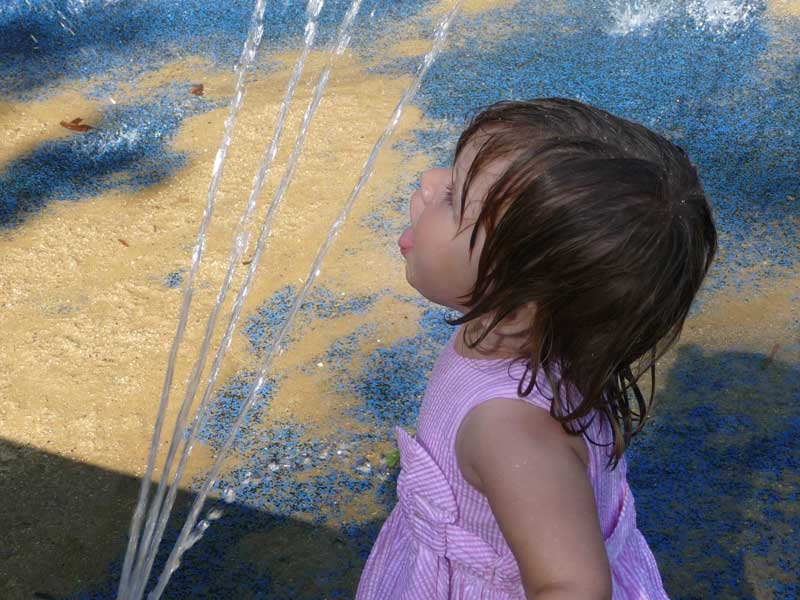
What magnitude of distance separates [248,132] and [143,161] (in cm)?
48

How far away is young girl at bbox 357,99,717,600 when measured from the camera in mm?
1236

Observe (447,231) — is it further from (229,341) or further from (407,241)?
(229,341)

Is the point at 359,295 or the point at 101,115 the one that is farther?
the point at 101,115

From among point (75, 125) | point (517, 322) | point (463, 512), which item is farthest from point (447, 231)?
point (75, 125)

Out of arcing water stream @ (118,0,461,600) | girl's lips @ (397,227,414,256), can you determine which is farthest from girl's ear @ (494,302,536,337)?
arcing water stream @ (118,0,461,600)

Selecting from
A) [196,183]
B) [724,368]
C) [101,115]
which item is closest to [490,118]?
[724,368]

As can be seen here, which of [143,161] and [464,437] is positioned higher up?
[464,437]

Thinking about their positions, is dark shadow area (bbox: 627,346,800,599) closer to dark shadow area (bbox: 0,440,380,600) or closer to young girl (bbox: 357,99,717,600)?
dark shadow area (bbox: 0,440,380,600)

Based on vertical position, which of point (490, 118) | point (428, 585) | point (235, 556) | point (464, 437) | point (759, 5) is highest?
point (490, 118)

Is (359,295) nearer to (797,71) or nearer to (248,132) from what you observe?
(248,132)

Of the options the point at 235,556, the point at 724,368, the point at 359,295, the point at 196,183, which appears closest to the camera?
the point at 235,556

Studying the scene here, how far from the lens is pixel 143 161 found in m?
4.15

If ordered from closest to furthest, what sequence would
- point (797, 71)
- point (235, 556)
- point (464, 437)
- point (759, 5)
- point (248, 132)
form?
point (464, 437), point (235, 556), point (248, 132), point (797, 71), point (759, 5)

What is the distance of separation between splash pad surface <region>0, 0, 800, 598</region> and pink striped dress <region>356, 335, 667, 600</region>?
0.92 m
